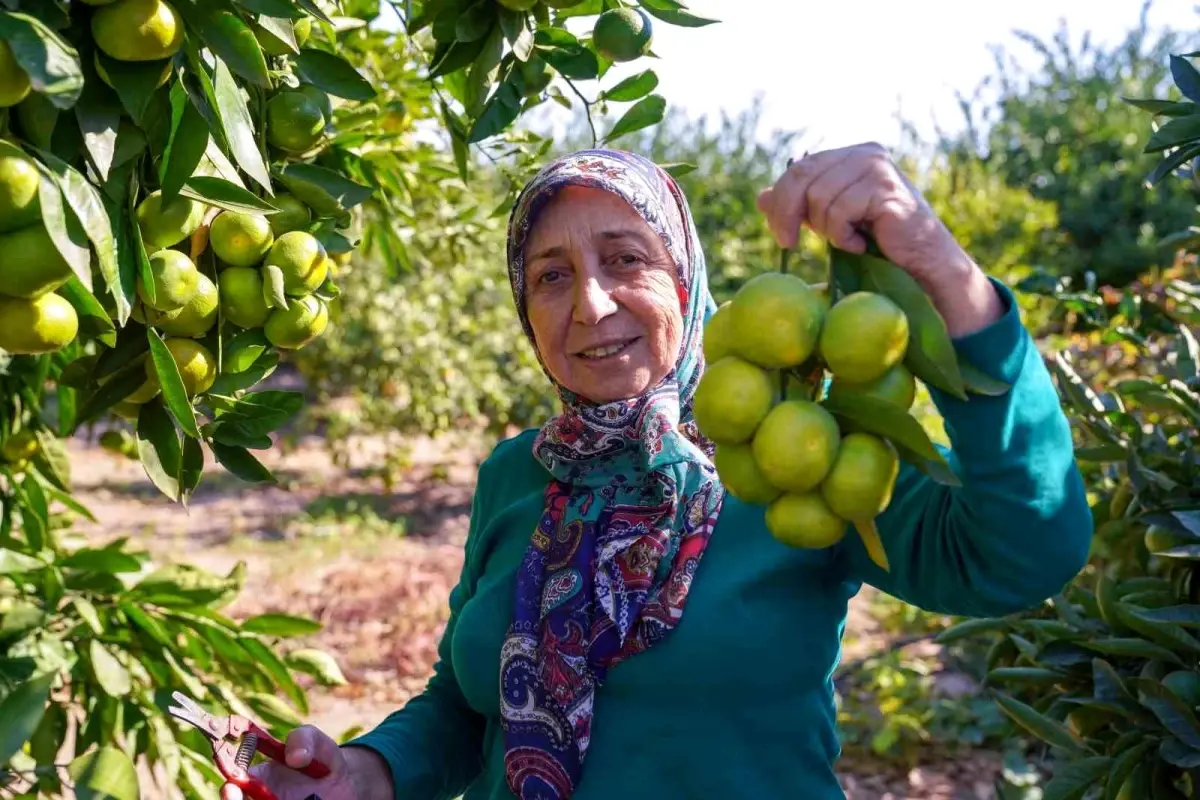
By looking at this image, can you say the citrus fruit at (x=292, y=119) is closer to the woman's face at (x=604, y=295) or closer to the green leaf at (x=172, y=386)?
the green leaf at (x=172, y=386)

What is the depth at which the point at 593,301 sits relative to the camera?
4.91ft

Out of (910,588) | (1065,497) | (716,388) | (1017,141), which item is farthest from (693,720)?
(1017,141)

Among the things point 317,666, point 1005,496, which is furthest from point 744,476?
point 317,666

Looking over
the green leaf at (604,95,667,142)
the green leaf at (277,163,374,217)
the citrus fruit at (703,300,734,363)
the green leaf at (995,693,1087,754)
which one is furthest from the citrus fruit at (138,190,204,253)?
the green leaf at (995,693,1087,754)

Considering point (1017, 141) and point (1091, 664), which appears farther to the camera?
point (1017, 141)

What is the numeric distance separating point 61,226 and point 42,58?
0.11 metres

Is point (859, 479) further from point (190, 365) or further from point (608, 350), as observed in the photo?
point (608, 350)

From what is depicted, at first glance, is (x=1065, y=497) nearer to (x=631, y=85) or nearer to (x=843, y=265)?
(x=843, y=265)

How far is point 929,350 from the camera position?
89cm

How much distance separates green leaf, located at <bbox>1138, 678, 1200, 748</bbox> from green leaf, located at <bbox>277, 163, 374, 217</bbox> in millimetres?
1203

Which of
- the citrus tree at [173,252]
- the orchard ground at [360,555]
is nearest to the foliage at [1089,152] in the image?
the orchard ground at [360,555]

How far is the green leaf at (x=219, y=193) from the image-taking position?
0.97m

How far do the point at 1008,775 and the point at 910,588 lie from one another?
5.85 ft

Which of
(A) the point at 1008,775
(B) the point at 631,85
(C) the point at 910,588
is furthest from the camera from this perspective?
(A) the point at 1008,775
